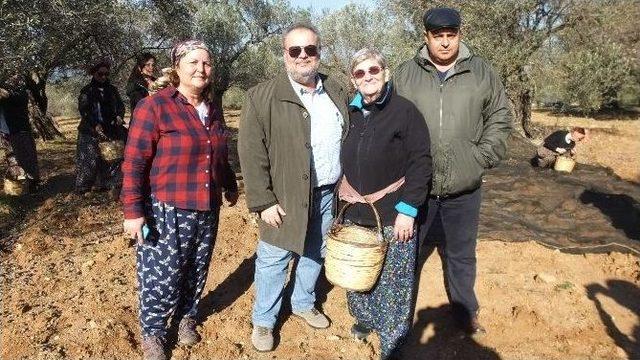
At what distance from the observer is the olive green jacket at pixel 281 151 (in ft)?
8.84

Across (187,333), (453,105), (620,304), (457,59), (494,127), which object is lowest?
(620,304)

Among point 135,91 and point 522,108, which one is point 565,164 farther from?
point 135,91

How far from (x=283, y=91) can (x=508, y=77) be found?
1102cm

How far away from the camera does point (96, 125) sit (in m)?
6.37

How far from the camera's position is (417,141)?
257cm

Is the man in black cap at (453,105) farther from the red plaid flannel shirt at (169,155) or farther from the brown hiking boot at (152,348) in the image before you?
the brown hiking boot at (152,348)

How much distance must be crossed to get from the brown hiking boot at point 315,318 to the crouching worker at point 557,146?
20.9 feet

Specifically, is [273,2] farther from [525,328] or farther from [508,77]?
[525,328]

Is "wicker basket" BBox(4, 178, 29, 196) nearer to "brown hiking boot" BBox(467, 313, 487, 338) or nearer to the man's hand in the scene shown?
the man's hand

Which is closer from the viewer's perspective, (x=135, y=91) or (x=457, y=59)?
(x=457, y=59)

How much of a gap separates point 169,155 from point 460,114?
1.71 metres

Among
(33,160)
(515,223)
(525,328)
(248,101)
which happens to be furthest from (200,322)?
(33,160)

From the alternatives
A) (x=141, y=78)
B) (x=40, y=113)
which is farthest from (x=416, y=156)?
(x=40, y=113)

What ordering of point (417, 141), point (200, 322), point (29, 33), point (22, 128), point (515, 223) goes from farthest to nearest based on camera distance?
1. point (22, 128)
2. point (29, 33)
3. point (515, 223)
4. point (200, 322)
5. point (417, 141)
